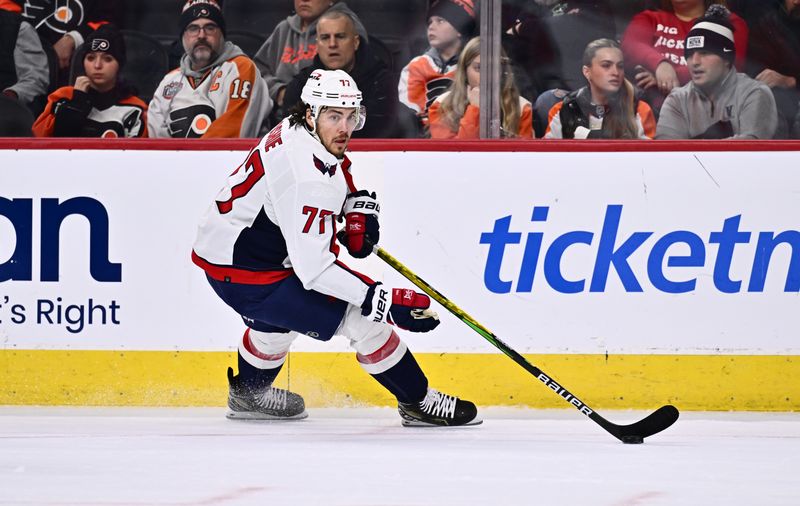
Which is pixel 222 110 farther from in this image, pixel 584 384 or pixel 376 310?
pixel 584 384

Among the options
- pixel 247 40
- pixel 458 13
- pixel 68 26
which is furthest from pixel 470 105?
pixel 68 26

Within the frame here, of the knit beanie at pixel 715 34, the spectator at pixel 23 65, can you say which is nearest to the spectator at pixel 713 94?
the knit beanie at pixel 715 34

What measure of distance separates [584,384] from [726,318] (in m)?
0.49

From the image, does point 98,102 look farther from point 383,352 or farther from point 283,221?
point 383,352

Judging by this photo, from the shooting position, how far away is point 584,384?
398cm

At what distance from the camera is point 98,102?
14.0 feet

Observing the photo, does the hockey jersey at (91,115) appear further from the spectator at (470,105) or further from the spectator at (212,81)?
the spectator at (470,105)

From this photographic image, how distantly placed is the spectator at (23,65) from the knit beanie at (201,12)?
19.5 inches

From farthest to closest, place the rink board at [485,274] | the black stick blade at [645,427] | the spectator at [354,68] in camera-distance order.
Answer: the spectator at [354,68] < the rink board at [485,274] < the black stick blade at [645,427]

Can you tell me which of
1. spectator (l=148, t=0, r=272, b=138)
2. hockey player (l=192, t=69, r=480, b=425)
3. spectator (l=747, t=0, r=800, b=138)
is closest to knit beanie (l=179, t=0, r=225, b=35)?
spectator (l=148, t=0, r=272, b=138)

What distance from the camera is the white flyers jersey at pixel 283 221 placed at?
132 inches

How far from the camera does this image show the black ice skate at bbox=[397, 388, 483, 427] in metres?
3.66

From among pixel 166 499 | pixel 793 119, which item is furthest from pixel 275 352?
pixel 793 119

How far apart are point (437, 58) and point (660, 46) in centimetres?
74
